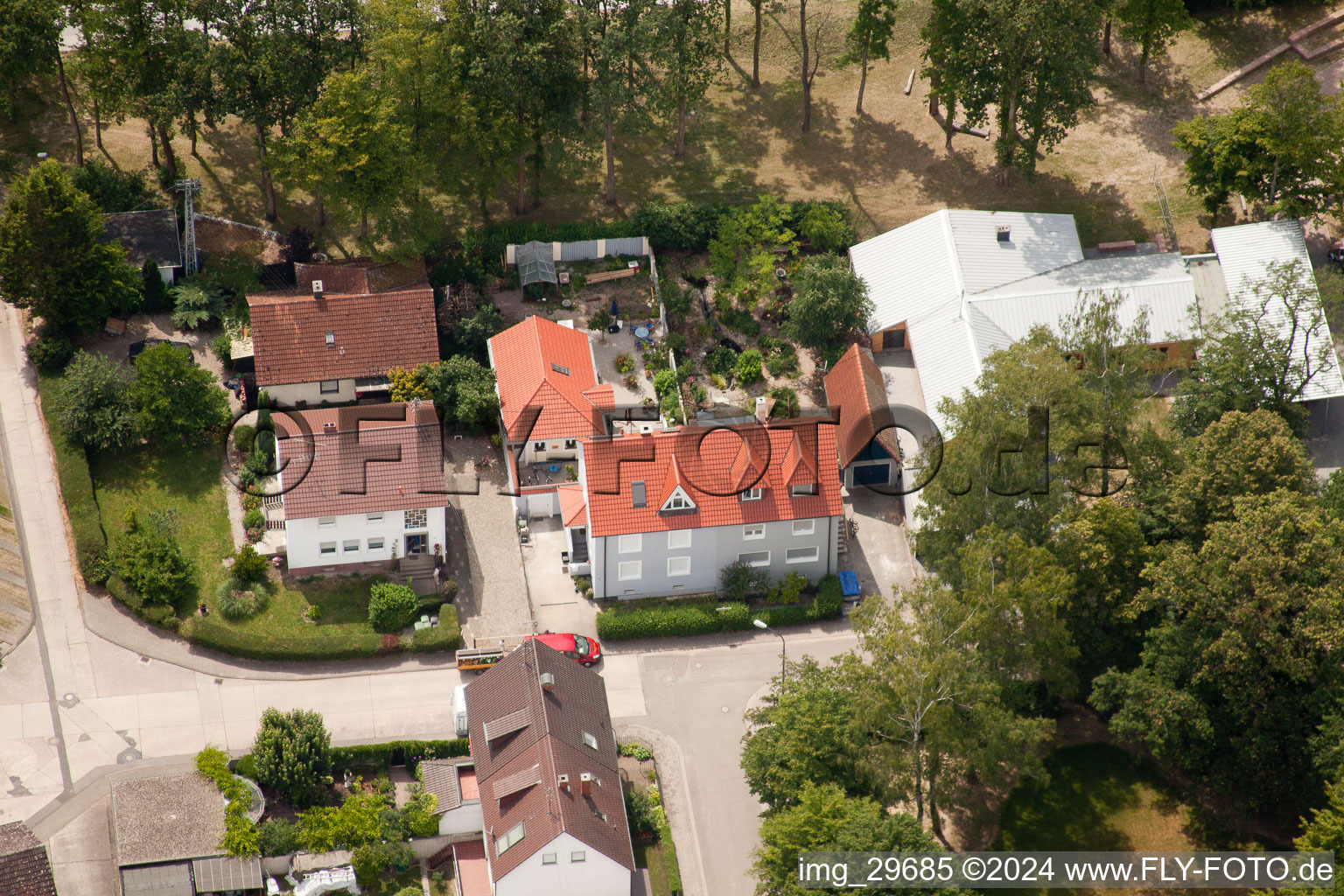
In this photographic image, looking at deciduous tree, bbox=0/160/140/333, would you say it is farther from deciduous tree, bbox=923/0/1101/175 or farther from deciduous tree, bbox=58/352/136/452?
deciduous tree, bbox=923/0/1101/175

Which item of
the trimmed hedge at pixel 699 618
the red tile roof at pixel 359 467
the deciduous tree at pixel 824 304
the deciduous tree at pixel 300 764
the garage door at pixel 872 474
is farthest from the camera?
the deciduous tree at pixel 824 304

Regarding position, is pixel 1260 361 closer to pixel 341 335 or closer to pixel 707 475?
pixel 707 475

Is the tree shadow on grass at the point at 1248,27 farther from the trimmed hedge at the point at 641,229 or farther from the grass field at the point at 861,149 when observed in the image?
the trimmed hedge at the point at 641,229

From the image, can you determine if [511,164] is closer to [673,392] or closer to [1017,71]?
[673,392]

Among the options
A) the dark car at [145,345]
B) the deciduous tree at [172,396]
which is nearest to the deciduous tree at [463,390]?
the deciduous tree at [172,396]

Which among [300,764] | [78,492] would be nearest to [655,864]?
[300,764]

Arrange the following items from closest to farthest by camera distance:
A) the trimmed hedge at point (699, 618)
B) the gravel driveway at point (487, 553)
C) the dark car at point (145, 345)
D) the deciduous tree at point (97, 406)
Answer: the trimmed hedge at point (699, 618), the gravel driveway at point (487, 553), the deciduous tree at point (97, 406), the dark car at point (145, 345)
